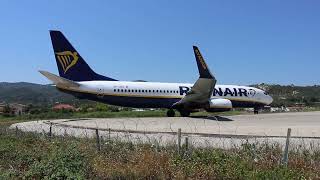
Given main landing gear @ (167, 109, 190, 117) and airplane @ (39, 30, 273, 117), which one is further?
main landing gear @ (167, 109, 190, 117)

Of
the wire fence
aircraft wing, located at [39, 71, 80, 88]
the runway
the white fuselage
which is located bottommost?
the runway

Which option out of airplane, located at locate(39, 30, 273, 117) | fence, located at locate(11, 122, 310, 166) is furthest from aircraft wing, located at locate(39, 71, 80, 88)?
fence, located at locate(11, 122, 310, 166)

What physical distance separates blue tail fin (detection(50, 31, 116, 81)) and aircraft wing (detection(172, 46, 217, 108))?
8.37 metres

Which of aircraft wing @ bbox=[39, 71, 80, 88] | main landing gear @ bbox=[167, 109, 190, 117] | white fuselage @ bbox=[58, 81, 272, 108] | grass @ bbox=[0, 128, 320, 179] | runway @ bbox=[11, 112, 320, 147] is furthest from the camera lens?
main landing gear @ bbox=[167, 109, 190, 117]

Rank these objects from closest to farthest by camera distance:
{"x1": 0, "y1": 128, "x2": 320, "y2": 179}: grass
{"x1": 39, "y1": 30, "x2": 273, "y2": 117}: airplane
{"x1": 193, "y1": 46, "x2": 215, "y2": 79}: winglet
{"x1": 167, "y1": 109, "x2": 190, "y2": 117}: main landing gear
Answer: {"x1": 0, "y1": 128, "x2": 320, "y2": 179}: grass
{"x1": 193, "y1": 46, "x2": 215, "y2": 79}: winglet
{"x1": 39, "y1": 30, "x2": 273, "y2": 117}: airplane
{"x1": 167, "y1": 109, "x2": 190, "y2": 117}: main landing gear

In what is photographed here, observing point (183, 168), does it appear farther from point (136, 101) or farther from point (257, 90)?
point (257, 90)

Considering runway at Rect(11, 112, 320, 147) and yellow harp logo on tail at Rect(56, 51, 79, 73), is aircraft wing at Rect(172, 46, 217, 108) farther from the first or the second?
yellow harp logo on tail at Rect(56, 51, 79, 73)

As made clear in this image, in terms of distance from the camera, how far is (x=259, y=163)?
9.52 meters

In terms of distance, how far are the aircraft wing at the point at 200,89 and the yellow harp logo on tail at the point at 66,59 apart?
953 centimetres

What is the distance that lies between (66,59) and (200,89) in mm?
11210

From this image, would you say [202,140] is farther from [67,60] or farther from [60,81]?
[67,60]

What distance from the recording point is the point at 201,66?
35781mm

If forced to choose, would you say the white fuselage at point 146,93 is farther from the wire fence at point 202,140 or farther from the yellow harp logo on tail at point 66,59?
the wire fence at point 202,140

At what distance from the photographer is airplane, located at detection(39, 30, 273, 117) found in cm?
3709
